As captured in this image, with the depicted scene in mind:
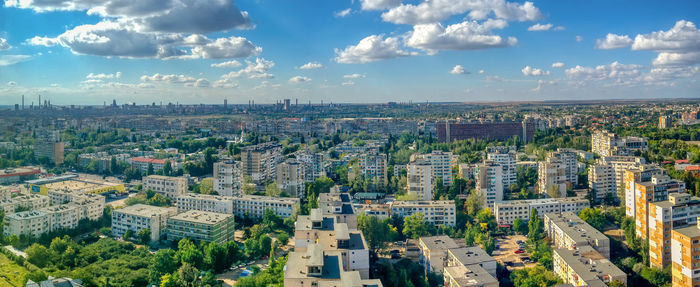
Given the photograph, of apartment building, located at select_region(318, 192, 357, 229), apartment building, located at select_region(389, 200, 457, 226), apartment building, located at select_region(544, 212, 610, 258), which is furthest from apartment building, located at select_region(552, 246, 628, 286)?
apartment building, located at select_region(318, 192, 357, 229)

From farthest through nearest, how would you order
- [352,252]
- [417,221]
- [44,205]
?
1. [44,205]
2. [417,221]
3. [352,252]

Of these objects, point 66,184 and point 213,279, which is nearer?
point 213,279

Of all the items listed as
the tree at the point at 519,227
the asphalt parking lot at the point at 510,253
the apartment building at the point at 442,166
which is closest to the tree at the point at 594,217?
the tree at the point at 519,227

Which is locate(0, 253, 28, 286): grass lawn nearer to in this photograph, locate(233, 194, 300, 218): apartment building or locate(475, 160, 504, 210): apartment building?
locate(233, 194, 300, 218): apartment building

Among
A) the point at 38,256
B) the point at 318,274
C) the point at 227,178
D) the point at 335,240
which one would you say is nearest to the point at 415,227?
the point at 335,240

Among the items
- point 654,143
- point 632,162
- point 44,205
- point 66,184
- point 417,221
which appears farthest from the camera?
point 654,143

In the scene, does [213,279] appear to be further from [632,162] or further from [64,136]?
[64,136]

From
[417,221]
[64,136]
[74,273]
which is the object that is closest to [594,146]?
[417,221]
